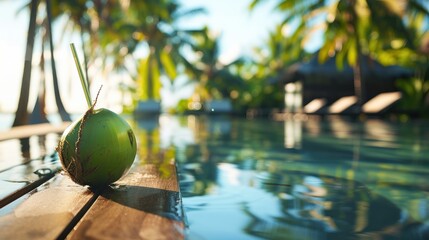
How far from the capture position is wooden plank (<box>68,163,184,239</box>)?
1.09m

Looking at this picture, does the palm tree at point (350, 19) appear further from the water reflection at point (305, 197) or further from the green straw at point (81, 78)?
the green straw at point (81, 78)

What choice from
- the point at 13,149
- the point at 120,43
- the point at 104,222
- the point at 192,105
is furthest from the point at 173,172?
the point at 192,105

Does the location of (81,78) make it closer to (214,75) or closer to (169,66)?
(169,66)

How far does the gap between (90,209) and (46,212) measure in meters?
0.13

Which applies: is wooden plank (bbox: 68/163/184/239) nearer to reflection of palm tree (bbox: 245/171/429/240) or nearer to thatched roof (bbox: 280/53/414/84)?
reflection of palm tree (bbox: 245/171/429/240)

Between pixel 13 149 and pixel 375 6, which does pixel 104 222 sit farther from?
pixel 375 6

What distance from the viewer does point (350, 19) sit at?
17.3m

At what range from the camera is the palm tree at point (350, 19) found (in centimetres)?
1636

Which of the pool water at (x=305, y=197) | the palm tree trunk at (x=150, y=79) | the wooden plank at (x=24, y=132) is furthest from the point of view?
the palm tree trunk at (x=150, y=79)

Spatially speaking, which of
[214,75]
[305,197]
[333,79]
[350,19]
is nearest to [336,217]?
[305,197]

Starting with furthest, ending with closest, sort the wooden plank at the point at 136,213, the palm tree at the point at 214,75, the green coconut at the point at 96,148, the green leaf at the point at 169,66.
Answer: the palm tree at the point at 214,75, the green leaf at the point at 169,66, the green coconut at the point at 96,148, the wooden plank at the point at 136,213

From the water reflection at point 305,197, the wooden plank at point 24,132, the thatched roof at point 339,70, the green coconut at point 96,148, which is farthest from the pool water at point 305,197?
the thatched roof at point 339,70

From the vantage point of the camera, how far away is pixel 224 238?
1565mm

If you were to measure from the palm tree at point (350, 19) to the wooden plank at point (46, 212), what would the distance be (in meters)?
15.8
